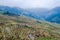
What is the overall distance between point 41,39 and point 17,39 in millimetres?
4264

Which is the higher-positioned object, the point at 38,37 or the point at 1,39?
the point at 1,39

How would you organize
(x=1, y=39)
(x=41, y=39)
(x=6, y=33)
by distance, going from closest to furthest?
(x=1, y=39) → (x=6, y=33) → (x=41, y=39)

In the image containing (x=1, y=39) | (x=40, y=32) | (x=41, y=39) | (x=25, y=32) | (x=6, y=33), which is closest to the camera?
(x=1, y=39)

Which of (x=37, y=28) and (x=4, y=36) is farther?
(x=37, y=28)

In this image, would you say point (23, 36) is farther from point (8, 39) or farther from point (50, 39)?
point (50, 39)

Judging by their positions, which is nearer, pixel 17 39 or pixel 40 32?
pixel 17 39

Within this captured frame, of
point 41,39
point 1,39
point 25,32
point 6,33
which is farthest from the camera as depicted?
point 41,39

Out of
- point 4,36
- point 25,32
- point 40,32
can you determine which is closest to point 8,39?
point 4,36

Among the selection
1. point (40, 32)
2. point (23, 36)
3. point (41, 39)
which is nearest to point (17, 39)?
point (23, 36)

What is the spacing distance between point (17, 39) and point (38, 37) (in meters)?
4.60

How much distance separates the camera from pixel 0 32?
33.0ft

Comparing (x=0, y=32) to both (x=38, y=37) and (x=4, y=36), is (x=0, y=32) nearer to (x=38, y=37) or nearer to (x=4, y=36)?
(x=4, y=36)

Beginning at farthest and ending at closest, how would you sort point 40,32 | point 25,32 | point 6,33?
point 40,32
point 25,32
point 6,33

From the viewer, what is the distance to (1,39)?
9.09m
